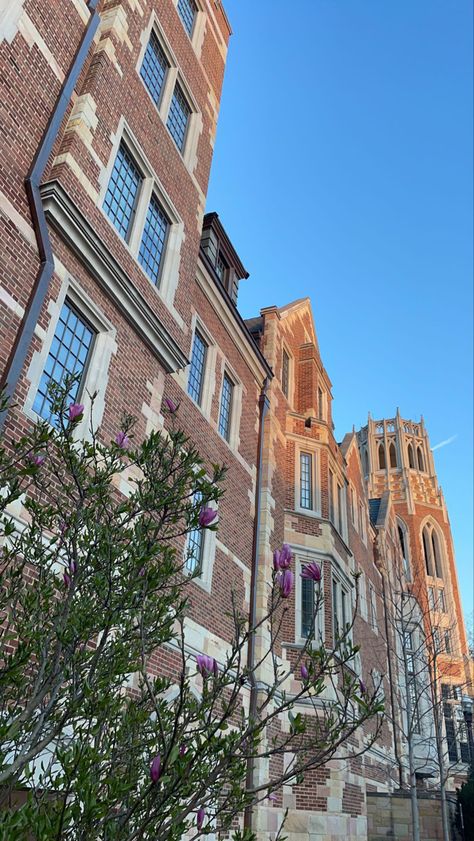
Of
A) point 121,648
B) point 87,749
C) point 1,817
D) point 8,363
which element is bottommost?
point 1,817

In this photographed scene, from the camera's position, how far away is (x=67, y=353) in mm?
8391

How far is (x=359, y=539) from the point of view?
2577 cm

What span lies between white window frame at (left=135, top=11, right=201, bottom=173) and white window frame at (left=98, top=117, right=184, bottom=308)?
146 centimetres

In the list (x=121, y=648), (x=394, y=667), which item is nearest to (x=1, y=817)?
(x=121, y=648)

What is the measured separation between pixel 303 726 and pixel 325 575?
13875 mm

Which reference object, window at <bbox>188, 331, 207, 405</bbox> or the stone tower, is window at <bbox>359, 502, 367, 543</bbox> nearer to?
window at <bbox>188, 331, 207, 405</bbox>

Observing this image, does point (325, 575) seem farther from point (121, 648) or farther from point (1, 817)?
point (1, 817)

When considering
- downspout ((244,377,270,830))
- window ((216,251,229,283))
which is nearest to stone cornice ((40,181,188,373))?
downspout ((244,377,270,830))

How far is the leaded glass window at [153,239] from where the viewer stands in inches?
423

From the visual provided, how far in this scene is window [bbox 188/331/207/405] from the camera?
1318 centimetres

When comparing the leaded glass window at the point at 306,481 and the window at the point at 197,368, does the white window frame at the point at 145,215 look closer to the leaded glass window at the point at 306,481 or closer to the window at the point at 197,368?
the window at the point at 197,368

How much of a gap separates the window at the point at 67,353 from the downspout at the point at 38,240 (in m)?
0.77

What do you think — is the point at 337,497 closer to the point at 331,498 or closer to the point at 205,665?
the point at 331,498

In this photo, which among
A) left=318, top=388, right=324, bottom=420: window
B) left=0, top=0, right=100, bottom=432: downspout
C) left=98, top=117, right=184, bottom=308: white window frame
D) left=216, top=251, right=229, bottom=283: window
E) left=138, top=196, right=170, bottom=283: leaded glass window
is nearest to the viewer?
left=0, top=0, right=100, bottom=432: downspout
